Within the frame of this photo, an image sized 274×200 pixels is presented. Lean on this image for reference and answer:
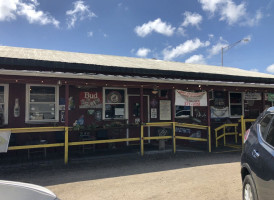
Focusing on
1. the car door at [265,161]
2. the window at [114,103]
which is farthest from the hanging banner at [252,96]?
the car door at [265,161]

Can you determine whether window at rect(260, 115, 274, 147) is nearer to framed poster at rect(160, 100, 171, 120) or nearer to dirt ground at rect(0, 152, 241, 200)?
dirt ground at rect(0, 152, 241, 200)

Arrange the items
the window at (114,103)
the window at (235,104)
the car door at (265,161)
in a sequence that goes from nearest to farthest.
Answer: the car door at (265,161) → the window at (114,103) → the window at (235,104)

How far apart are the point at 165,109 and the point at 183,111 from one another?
0.98 metres

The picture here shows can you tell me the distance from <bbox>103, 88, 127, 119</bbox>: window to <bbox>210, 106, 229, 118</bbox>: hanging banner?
459cm

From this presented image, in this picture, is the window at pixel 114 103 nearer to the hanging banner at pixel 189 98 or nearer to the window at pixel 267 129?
the hanging banner at pixel 189 98

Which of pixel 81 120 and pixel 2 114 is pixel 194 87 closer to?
pixel 81 120

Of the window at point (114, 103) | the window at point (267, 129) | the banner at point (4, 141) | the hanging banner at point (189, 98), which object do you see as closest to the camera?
the window at point (267, 129)

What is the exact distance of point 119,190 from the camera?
4680 millimetres

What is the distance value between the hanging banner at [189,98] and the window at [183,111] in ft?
6.15

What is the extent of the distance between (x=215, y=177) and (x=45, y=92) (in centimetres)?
660

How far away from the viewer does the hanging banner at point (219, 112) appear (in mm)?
11209

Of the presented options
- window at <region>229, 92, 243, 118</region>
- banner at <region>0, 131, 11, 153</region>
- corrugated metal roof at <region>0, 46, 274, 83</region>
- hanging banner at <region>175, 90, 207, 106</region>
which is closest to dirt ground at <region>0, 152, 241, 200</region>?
banner at <region>0, 131, 11, 153</region>

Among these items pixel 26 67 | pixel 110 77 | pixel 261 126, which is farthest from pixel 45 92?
pixel 261 126

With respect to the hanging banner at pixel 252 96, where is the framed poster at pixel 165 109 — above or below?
below
